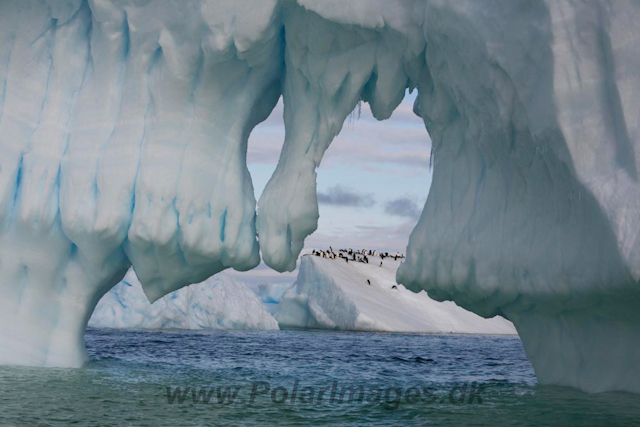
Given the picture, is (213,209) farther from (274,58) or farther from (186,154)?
(274,58)

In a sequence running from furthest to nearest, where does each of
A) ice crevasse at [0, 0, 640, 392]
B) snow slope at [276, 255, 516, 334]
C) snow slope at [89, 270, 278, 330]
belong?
snow slope at [276, 255, 516, 334] < snow slope at [89, 270, 278, 330] < ice crevasse at [0, 0, 640, 392]

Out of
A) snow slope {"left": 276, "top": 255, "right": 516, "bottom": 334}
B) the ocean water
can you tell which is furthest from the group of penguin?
the ocean water

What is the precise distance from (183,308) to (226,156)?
20737 millimetres

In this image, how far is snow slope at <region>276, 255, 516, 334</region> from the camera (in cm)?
3278

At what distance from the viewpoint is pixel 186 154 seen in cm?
1097

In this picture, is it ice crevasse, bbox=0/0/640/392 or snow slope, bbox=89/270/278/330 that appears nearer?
ice crevasse, bbox=0/0/640/392

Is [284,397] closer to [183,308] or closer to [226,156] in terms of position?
[226,156]

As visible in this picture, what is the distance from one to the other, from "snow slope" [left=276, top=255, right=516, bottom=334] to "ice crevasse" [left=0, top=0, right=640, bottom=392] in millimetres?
21379

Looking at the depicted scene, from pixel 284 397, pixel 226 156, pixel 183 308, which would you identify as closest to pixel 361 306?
pixel 183 308

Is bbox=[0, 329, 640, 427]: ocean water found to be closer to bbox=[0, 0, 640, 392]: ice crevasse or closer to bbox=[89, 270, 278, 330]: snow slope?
bbox=[0, 0, 640, 392]: ice crevasse

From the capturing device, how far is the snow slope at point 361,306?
32.8m

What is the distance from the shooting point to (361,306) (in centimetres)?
3250

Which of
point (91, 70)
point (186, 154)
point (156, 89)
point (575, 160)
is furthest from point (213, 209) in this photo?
point (575, 160)

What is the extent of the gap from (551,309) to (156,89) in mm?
6213
